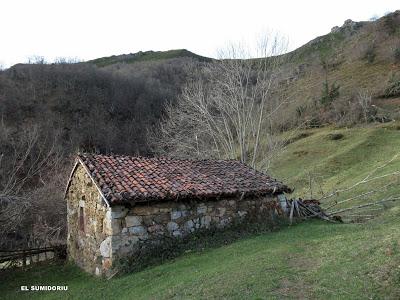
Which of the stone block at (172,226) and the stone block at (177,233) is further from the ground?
the stone block at (172,226)

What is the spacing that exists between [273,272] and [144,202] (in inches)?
180

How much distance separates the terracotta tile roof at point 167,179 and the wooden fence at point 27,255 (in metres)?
4.43

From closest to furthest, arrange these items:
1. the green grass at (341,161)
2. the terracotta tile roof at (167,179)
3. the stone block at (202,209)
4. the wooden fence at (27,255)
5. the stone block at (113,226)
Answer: the stone block at (113,226)
the terracotta tile roof at (167,179)
the stone block at (202,209)
the wooden fence at (27,255)
the green grass at (341,161)

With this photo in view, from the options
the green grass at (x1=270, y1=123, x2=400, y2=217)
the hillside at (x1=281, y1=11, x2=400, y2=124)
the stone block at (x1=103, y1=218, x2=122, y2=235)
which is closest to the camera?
the stone block at (x1=103, y1=218, x2=122, y2=235)

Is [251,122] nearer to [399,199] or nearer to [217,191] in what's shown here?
[399,199]

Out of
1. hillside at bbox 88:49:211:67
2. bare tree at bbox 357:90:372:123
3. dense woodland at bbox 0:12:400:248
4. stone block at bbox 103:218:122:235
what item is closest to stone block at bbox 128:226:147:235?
stone block at bbox 103:218:122:235

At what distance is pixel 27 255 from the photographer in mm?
14961

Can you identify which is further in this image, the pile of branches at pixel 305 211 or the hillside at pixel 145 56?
the hillside at pixel 145 56

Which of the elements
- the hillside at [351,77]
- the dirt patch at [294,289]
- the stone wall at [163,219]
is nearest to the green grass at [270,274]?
the dirt patch at [294,289]

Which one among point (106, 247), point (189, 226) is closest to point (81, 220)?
point (106, 247)

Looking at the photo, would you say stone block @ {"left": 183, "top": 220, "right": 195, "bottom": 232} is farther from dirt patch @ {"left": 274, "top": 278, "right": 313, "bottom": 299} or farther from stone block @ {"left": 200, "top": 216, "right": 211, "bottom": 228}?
dirt patch @ {"left": 274, "top": 278, "right": 313, "bottom": 299}

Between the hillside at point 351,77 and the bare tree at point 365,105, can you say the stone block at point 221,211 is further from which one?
the bare tree at point 365,105

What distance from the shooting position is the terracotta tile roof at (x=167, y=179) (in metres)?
11.9

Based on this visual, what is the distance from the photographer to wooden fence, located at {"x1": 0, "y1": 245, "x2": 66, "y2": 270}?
14.7m
